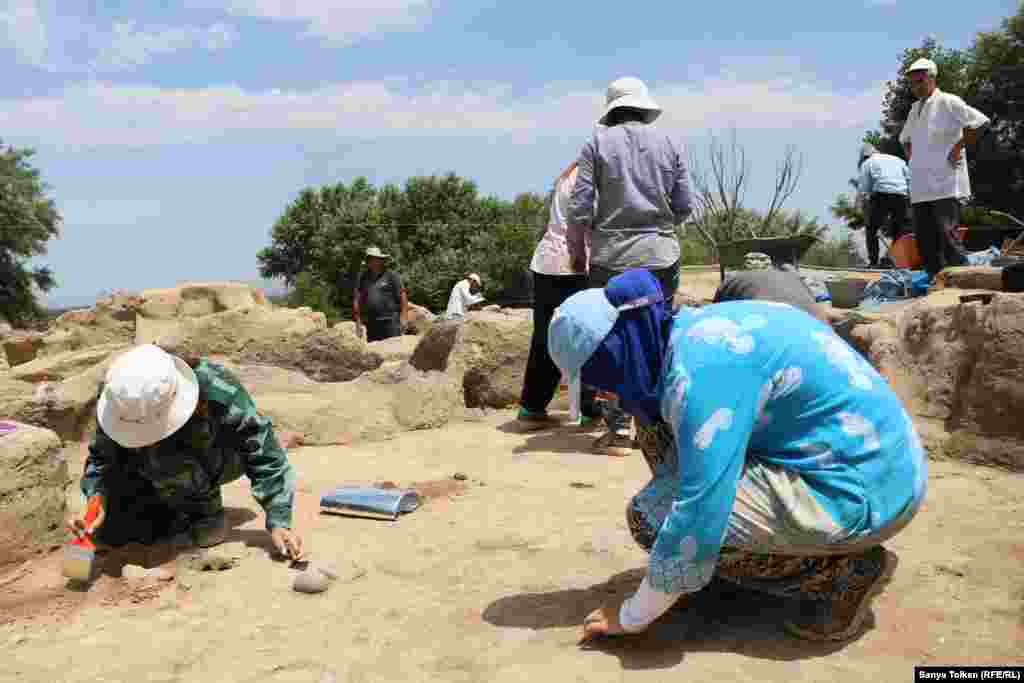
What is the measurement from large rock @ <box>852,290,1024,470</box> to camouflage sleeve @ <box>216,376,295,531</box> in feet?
9.04

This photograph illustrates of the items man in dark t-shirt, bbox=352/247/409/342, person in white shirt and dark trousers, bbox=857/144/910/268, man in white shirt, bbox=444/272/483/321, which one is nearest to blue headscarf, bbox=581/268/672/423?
person in white shirt and dark trousers, bbox=857/144/910/268

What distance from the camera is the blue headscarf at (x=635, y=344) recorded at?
76.5 inches

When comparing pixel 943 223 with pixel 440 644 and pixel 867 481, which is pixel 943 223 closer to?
pixel 867 481

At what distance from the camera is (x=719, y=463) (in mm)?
1811

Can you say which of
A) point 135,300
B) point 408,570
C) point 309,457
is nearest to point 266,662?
point 408,570

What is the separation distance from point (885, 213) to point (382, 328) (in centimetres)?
487

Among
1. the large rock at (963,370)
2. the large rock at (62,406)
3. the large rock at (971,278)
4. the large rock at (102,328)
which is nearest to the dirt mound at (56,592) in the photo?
the large rock at (62,406)

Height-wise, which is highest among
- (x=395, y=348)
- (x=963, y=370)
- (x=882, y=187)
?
(x=882, y=187)

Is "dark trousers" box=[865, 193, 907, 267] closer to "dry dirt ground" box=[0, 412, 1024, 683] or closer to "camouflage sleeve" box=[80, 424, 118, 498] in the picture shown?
"dry dirt ground" box=[0, 412, 1024, 683]

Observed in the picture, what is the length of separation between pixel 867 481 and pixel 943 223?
468 cm

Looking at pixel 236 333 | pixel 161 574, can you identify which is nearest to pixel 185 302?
pixel 236 333

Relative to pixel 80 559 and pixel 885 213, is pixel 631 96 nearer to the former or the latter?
pixel 80 559

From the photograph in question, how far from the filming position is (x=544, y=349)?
186 inches

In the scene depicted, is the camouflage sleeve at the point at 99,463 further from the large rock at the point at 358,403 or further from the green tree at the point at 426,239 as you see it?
the green tree at the point at 426,239
